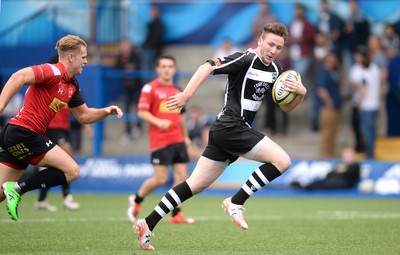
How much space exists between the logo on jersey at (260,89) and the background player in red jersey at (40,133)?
1.54m

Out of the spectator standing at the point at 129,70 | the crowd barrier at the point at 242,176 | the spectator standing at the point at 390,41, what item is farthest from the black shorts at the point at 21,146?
the spectator standing at the point at 390,41

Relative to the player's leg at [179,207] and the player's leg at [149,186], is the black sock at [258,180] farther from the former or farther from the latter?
the player's leg at [149,186]

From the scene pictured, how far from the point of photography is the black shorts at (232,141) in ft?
29.4

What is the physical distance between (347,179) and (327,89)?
2.97 metres

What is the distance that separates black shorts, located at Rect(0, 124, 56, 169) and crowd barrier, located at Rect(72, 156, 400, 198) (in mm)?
10159

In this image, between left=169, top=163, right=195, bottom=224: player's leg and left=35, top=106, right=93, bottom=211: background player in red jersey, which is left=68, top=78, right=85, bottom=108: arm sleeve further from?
left=35, top=106, right=93, bottom=211: background player in red jersey

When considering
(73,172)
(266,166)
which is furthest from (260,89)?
(73,172)

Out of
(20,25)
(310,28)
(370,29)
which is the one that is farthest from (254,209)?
(20,25)

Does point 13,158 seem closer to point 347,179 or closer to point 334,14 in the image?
point 347,179

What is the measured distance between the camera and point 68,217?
1295 centimetres

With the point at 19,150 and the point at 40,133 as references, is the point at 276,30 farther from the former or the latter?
the point at 19,150

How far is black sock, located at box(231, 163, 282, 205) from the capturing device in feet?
29.2

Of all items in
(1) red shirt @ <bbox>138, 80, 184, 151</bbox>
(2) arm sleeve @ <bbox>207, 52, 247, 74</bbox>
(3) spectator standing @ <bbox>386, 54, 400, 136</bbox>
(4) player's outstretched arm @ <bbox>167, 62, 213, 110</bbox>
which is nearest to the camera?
(4) player's outstretched arm @ <bbox>167, 62, 213, 110</bbox>

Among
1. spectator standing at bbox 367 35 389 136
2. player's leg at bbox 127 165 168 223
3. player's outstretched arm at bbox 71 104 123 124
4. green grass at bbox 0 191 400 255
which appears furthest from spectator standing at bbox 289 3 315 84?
player's outstretched arm at bbox 71 104 123 124
